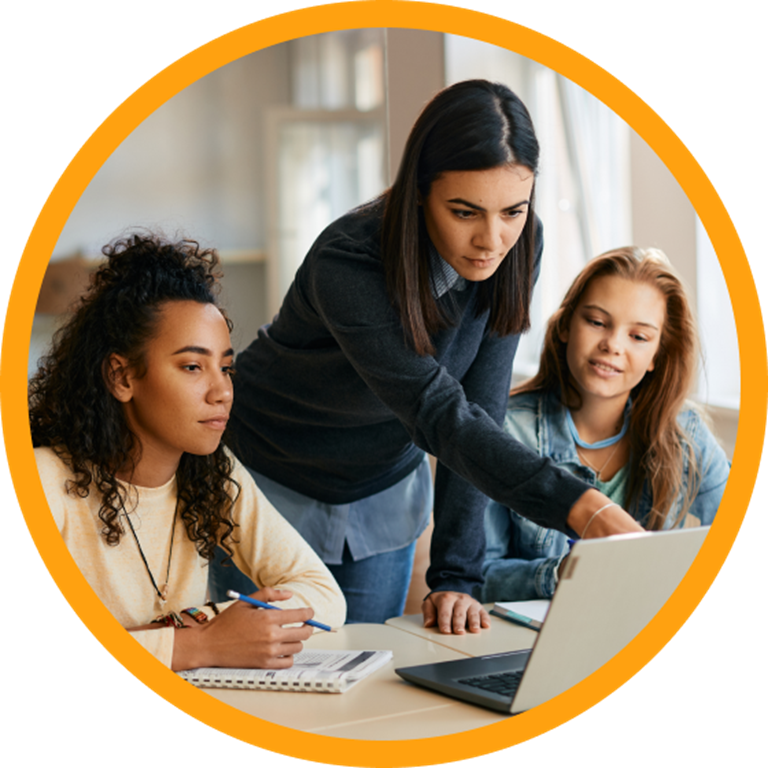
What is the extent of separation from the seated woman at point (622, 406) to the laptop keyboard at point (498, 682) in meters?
0.38

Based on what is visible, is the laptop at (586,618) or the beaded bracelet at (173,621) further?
the beaded bracelet at (173,621)

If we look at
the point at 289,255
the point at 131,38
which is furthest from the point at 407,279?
the point at 289,255

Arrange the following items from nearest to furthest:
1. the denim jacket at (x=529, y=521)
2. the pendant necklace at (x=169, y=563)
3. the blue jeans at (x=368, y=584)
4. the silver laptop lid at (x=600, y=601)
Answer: the silver laptop lid at (x=600, y=601) < the pendant necklace at (x=169, y=563) < the denim jacket at (x=529, y=521) < the blue jeans at (x=368, y=584)

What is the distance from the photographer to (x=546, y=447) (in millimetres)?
1169

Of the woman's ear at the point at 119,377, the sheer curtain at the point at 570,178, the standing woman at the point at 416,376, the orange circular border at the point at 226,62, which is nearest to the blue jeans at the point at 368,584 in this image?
the standing woman at the point at 416,376

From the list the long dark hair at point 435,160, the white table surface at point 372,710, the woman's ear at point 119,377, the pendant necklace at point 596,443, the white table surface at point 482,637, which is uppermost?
the long dark hair at point 435,160

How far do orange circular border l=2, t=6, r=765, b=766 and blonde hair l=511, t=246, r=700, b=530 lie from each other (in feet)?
1.34

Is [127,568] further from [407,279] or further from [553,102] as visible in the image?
[553,102]

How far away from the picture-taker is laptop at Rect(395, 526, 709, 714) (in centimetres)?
61

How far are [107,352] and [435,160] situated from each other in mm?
403

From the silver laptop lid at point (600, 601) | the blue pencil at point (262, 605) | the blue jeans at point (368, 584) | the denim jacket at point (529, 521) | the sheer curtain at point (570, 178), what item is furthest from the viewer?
the sheer curtain at point (570, 178)

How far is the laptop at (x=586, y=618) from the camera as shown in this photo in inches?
23.9

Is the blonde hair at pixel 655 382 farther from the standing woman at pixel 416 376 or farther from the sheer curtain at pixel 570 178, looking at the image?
the sheer curtain at pixel 570 178

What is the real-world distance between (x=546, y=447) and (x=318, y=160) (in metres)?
2.71
